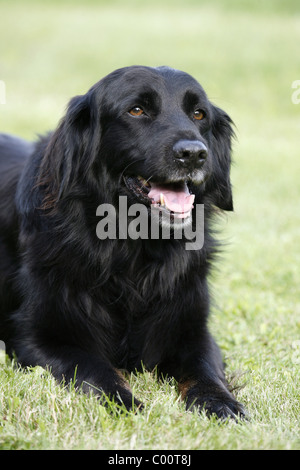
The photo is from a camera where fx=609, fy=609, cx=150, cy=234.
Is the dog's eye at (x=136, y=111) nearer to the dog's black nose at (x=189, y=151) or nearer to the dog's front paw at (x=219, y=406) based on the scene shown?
the dog's black nose at (x=189, y=151)

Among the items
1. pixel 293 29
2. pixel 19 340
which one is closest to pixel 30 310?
pixel 19 340

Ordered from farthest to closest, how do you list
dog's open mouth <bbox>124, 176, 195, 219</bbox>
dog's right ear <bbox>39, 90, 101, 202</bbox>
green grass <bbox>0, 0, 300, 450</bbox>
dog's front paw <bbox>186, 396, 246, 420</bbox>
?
dog's right ear <bbox>39, 90, 101, 202</bbox> < dog's open mouth <bbox>124, 176, 195, 219</bbox> < dog's front paw <bbox>186, 396, 246, 420</bbox> < green grass <bbox>0, 0, 300, 450</bbox>

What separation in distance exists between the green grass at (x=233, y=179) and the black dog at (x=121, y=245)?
221 millimetres

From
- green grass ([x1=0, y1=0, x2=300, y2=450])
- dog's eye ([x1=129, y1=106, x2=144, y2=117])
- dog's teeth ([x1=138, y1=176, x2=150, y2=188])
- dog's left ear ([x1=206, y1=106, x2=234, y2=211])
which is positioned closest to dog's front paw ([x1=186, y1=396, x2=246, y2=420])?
green grass ([x1=0, y1=0, x2=300, y2=450])

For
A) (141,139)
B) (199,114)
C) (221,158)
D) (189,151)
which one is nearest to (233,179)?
(221,158)

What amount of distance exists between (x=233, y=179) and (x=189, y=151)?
9.73m

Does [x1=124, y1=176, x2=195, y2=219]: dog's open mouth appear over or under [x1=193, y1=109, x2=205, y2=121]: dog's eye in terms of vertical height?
under

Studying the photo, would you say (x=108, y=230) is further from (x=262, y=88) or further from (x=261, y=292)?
(x=262, y=88)

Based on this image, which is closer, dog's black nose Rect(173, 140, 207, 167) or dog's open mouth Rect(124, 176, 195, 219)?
dog's black nose Rect(173, 140, 207, 167)

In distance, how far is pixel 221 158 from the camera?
12.8 ft

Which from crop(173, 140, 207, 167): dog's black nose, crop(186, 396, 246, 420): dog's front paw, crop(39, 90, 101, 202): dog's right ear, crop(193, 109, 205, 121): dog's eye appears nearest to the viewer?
crop(186, 396, 246, 420): dog's front paw

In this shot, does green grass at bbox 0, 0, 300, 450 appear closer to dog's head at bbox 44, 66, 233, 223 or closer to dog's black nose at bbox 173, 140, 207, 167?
dog's head at bbox 44, 66, 233, 223

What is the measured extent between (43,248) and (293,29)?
1043 inches

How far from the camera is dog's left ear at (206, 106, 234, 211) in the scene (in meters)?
3.81
